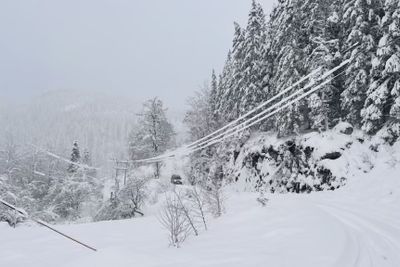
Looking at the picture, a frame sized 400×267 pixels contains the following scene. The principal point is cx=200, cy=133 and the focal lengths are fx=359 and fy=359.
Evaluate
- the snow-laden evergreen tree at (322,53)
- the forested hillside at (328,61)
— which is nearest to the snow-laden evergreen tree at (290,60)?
the forested hillside at (328,61)

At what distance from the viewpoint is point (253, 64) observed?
116 ft

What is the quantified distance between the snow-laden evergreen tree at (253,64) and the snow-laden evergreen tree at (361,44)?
12.2 metres

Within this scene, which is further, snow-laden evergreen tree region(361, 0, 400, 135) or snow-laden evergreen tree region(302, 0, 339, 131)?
snow-laden evergreen tree region(302, 0, 339, 131)

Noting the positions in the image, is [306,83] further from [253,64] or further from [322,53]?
[253,64]

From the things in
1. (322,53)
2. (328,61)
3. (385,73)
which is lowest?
(385,73)

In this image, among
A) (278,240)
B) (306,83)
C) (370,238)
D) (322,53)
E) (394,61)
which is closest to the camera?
(370,238)

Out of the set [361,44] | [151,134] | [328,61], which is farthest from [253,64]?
[151,134]

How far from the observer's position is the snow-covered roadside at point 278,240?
8.02m

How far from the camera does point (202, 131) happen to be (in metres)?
38.8

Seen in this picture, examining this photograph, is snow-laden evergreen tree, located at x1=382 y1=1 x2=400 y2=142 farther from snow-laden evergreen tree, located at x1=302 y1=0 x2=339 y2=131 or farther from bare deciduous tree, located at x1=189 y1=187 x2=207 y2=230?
bare deciduous tree, located at x1=189 y1=187 x2=207 y2=230

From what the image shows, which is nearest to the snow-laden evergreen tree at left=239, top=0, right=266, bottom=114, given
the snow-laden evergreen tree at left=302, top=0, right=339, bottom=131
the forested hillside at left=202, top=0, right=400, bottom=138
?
the forested hillside at left=202, top=0, right=400, bottom=138

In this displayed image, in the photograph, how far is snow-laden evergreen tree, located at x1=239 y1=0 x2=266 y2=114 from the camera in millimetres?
34531

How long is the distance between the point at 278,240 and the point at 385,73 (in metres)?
13.5

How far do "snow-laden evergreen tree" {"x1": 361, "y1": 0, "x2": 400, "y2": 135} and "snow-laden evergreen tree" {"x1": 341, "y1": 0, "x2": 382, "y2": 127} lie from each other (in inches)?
36.6
